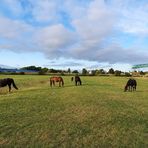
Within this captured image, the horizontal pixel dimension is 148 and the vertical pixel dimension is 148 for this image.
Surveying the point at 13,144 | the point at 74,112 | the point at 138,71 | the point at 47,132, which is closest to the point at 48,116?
the point at 74,112

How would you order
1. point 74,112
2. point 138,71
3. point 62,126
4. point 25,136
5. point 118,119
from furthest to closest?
point 138,71
point 74,112
point 118,119
point 62,126
point 25,136

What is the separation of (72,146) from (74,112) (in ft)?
17.9

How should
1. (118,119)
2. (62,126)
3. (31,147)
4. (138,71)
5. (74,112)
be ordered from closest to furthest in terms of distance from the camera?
(31,147)
(62,126)
(118,119)
(74,112)
(138,71)

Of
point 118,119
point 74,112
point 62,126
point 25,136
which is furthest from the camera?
point 74,112

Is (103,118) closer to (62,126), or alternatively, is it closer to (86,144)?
(62,126)

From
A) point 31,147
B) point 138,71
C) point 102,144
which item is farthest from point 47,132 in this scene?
point 138,71

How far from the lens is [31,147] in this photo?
9.44 meters

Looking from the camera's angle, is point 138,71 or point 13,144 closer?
point 13,144

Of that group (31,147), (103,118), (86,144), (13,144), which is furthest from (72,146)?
(103,118)

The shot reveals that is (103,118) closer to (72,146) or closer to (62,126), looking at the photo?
(62,126)

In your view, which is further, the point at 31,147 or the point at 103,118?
the point at 103,118

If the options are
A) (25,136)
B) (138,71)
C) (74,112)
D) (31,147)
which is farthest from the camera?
(138,71)

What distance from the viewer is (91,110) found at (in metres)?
15.7

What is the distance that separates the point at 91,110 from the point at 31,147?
21.9ft
